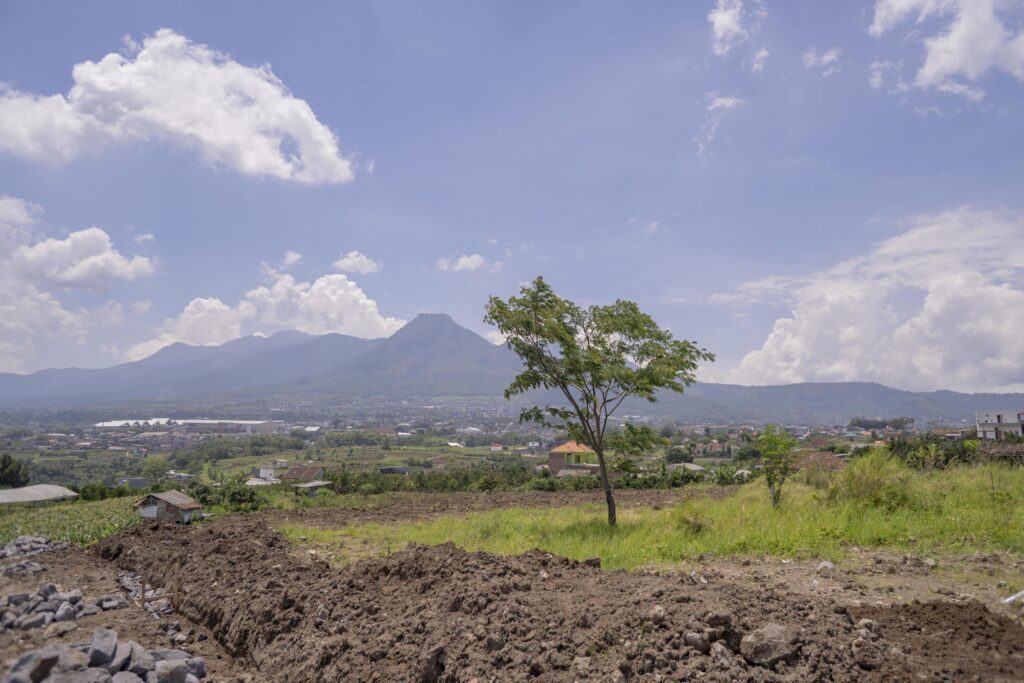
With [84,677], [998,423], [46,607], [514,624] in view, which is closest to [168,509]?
[46,607]

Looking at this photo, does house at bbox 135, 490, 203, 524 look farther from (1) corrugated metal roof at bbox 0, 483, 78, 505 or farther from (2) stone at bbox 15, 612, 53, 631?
(1) corrugated metal roof at bbox 0, 483, 78, 505

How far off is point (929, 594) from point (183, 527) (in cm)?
1615

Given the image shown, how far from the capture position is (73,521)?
17234mm

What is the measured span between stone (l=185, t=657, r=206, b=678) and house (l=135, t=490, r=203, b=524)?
1256cm

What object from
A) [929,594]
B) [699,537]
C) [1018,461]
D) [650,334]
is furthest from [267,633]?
[1018,461]

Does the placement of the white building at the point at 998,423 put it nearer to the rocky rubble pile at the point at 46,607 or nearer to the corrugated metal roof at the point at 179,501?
the corrugated metal roof at the point at 179,501

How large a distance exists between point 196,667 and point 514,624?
3.72 metres

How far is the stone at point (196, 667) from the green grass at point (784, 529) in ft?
14.2

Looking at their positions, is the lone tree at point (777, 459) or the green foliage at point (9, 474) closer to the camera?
the lone tree at point (777, 459)

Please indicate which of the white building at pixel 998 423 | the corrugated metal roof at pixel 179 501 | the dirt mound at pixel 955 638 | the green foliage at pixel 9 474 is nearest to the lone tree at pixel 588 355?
the dirt mound at pixel 955 638

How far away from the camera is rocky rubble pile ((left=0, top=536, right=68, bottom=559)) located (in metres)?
13.2

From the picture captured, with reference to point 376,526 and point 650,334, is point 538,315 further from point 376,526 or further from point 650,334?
point 376,526

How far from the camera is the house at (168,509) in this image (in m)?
16.9

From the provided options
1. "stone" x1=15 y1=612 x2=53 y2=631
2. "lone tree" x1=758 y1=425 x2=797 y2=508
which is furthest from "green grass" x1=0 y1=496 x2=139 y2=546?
"lone tree" x1=758 y1=425 x2=797 y2=508
